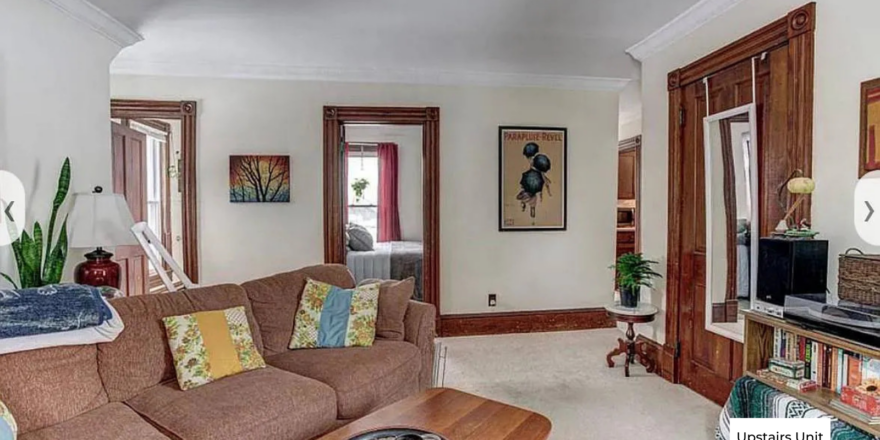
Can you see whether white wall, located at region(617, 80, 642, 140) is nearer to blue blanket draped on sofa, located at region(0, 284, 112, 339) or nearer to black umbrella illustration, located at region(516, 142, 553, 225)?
black umbrella illustration, located at region(516, 142, 553, 225)

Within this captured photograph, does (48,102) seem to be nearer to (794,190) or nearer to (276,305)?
(276,305)

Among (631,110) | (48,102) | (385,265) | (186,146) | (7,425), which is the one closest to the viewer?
(7,425)

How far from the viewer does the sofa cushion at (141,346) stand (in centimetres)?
214

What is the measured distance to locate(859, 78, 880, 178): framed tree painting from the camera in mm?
2113

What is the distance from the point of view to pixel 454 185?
4.85 metres

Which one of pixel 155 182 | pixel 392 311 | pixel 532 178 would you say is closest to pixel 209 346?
pixel 392 311

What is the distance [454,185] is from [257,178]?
5.88 feet

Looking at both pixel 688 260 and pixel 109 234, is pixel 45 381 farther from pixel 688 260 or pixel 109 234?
pixel 688 260

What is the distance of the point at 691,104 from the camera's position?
11.1ft

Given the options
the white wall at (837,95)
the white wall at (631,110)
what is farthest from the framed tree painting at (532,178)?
the white wall at (837,95)

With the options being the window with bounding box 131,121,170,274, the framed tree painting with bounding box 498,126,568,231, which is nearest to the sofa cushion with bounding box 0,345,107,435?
the framed tree painting with bounding box 498,126,568,231

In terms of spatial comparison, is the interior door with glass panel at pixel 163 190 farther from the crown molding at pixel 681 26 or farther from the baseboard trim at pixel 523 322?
the crown molding at pixel 681 26

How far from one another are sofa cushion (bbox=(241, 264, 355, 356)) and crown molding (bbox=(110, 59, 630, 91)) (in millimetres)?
2248

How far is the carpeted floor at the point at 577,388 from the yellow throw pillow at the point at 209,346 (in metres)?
1.53
